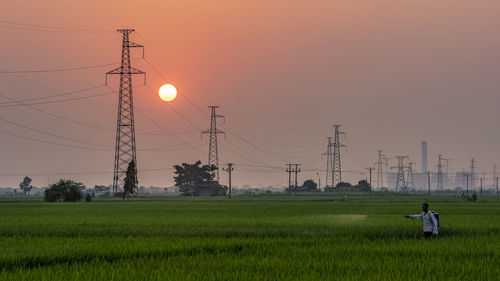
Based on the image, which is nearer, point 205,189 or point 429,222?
point 429,222

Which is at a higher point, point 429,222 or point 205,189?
point 429,222

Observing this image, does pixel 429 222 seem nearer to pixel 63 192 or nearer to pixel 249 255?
pixel 249 255

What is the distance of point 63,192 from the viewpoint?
99125 mm

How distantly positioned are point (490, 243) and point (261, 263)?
1120 centimetres

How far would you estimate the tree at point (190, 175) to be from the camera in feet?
625

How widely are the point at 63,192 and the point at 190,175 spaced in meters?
93.9

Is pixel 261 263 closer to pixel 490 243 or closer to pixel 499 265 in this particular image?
pixel 499 265

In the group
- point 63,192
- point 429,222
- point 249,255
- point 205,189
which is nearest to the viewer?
point 249,255

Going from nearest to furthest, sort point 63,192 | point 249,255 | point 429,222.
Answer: point 249,255
point 429,222
point 63,192

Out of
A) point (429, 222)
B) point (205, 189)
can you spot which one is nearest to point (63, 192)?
point (205, 189)

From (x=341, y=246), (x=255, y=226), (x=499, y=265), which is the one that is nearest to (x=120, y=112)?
(x=255, y=226)

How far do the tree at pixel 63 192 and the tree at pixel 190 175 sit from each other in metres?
88.1

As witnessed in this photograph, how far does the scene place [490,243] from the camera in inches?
963

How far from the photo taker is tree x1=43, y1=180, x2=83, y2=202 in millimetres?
98750
